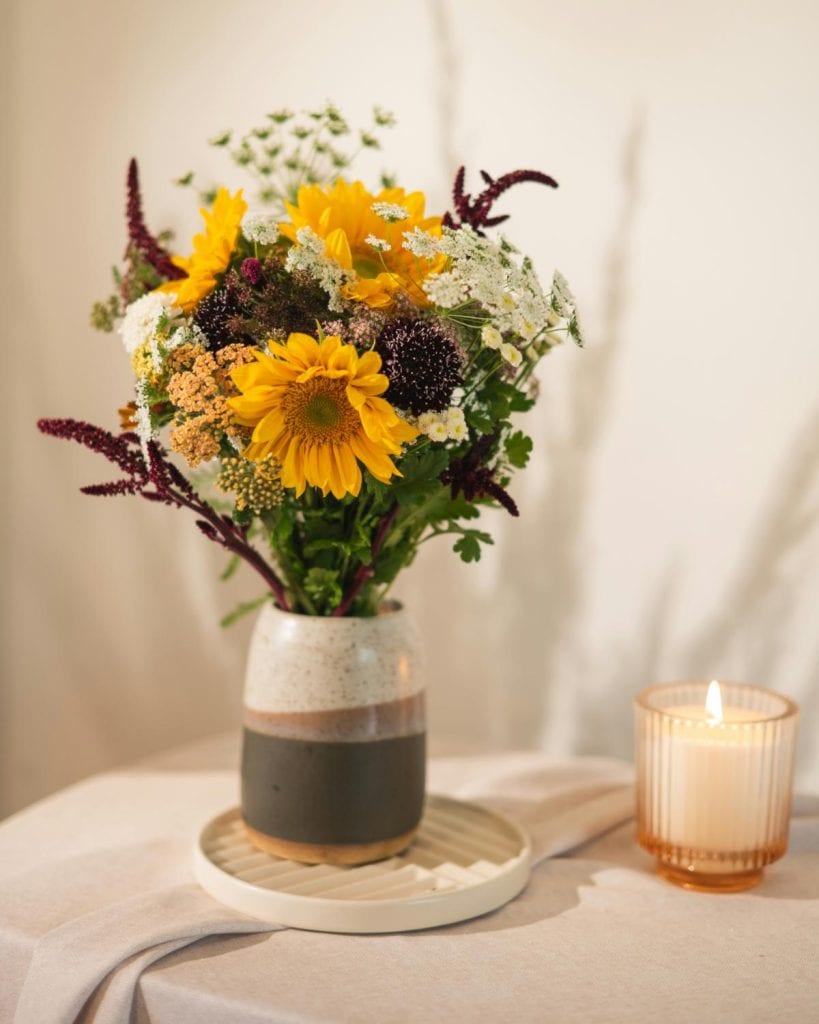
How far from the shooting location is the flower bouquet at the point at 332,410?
829 mm

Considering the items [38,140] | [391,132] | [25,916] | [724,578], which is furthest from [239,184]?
[25,916]

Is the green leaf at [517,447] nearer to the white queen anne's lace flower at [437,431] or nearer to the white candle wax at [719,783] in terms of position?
the white queen anne's lace flower at [437,431]

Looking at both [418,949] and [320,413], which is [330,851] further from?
[320,413]

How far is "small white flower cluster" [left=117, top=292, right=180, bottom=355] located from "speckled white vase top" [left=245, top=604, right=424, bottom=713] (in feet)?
0.87

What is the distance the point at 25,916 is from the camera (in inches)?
36.3

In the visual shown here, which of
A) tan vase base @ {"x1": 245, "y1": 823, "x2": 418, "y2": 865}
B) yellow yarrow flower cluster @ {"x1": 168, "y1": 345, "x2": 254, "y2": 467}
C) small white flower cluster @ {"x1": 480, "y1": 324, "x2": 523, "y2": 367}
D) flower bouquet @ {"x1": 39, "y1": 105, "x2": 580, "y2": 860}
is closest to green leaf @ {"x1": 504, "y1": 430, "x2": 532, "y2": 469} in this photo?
flower bouquet @ {"x1": 39, "y1": 105, "x2": 580, "y2": 860}

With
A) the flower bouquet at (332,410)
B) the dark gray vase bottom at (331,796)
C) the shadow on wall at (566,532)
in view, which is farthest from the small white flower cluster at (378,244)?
the shadow on wall at (566,532)

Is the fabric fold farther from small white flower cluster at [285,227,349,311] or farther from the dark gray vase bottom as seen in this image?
small white flower cluster at [285,227,349,311]

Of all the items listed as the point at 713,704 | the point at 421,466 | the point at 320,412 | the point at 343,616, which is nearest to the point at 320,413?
the point at 320,412

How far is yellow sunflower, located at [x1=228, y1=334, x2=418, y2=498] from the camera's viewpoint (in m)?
0.81

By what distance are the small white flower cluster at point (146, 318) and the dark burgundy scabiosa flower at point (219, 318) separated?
0.09 ft

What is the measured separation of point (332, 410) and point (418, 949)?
1.35 ft

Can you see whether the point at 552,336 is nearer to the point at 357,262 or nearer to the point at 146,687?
the point at 357,262

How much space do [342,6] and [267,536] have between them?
2.46 ft
